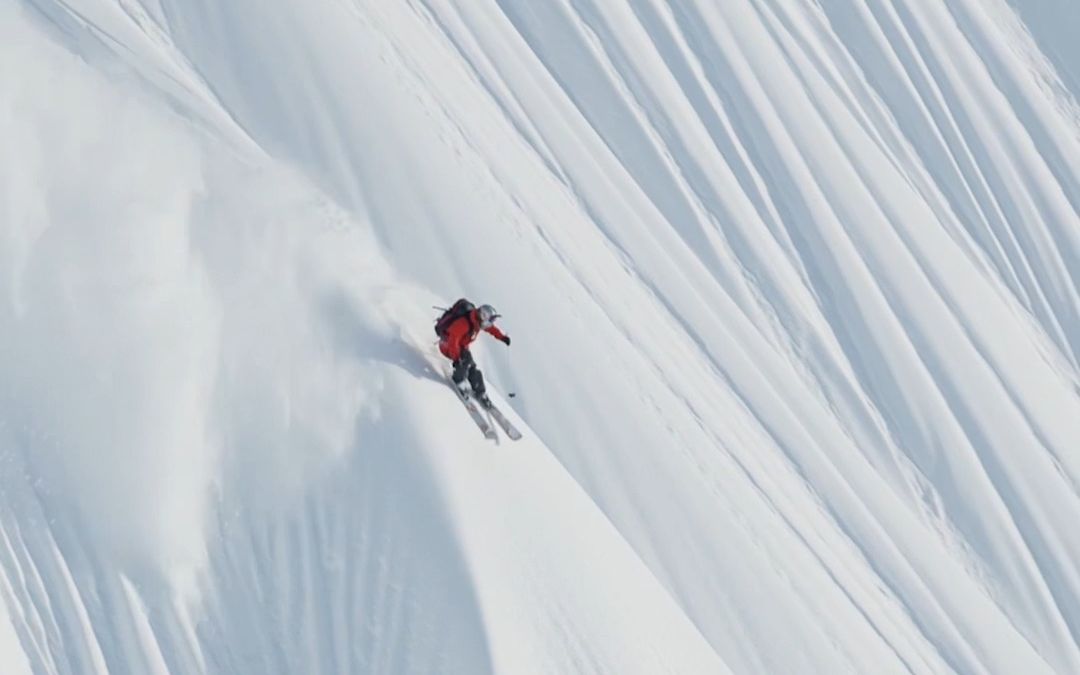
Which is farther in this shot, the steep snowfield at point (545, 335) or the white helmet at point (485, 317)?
the white helmet at point (485, 317)

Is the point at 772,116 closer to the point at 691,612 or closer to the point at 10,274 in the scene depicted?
the point at 691,612

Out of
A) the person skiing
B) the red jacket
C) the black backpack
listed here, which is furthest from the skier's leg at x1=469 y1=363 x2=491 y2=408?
the black backpack

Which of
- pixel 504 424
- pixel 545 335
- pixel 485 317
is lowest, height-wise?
pixel 504 424

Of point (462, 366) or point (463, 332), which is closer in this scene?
point (463, 332)

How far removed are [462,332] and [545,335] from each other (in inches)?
119

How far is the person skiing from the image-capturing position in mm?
10938

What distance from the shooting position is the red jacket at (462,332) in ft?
35.9

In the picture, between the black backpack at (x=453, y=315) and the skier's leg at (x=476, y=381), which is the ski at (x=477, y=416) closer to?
the skier's leg at (x=476, y=381)

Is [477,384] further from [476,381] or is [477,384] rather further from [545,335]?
[545,335]

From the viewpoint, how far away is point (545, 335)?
45.7 ft

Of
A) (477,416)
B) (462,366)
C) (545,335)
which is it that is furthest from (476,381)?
(545,335)

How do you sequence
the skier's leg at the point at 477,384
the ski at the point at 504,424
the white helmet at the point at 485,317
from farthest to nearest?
the ski at the point at 504,424, the skier's leg at the point at 477,384, the white helmet at the point at 485,317

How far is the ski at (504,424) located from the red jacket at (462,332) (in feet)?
2.09

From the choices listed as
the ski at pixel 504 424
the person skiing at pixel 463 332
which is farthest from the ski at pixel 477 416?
the ski at pixel 504 424
